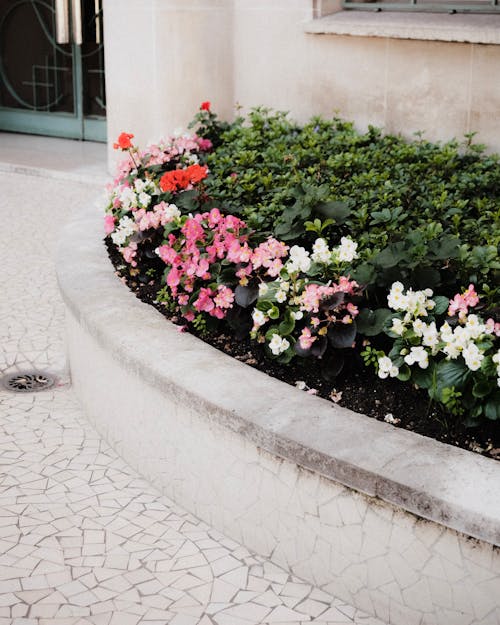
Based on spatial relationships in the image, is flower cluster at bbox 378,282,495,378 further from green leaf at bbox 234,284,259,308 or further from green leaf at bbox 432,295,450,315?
green leaf at bbox 234,284,259,308

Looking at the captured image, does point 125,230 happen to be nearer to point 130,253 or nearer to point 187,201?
point 130,253

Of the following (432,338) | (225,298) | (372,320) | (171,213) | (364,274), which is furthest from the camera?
(171,213)

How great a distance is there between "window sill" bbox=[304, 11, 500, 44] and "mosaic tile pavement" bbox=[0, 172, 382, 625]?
10.6 feet

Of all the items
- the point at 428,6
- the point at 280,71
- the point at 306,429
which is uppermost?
the point at 428,6

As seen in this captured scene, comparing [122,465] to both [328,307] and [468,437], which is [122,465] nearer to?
[328,307]

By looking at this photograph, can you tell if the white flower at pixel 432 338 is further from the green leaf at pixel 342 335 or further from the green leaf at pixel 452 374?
the green leaf at pixel 342 335

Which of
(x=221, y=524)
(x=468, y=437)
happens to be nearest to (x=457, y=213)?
(x=468, y=437)

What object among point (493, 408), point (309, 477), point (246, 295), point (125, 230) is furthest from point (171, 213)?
point (493, 408)

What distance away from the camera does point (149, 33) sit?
22.9ft

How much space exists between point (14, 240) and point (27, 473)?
11.5ft

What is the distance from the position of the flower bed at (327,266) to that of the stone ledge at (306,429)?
0.20 m

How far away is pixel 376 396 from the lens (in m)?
3.15

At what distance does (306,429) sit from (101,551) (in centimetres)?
82

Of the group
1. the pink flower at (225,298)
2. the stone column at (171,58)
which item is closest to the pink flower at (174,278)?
the pink flower at (225,298)
